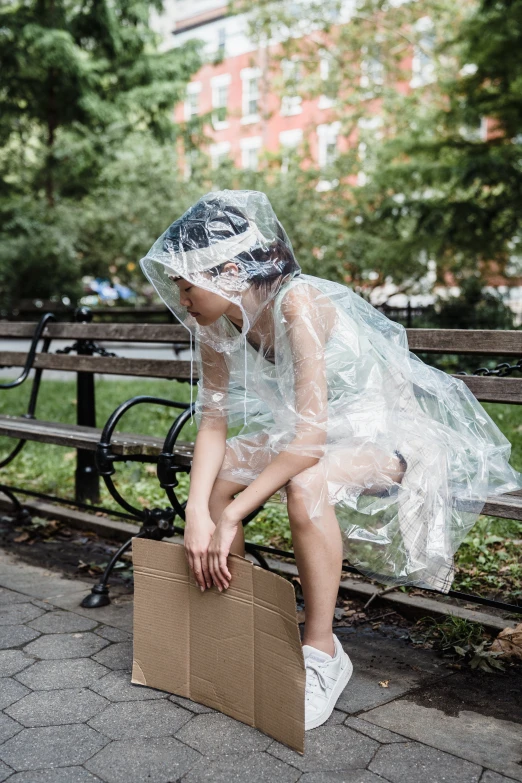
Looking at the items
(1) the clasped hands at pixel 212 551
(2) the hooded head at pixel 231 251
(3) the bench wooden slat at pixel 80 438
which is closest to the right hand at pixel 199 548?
(1) the clasped hands at pixel 212 551

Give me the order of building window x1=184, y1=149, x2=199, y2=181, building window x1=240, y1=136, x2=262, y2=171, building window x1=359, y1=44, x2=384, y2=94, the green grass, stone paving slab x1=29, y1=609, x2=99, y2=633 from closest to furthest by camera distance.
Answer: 1. stone paving slab x1=29, y1=609, x2=99, y2=633
2. the green grass
3. building window x1=359, y1=44, x2=384, y2=94
4. building window x1=184, y1=149, x2=199, y2=181
5. building window x1=240, y1=136, x2=262, y2=171

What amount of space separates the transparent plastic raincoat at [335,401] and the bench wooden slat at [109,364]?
782 millimetres

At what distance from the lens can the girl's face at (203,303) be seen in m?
2.17

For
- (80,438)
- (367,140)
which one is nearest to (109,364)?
(80,438)

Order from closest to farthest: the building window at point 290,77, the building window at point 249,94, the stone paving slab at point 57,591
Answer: the stone paving slab at point 57,591, the building window at point 290,77, the building window at point 249,94

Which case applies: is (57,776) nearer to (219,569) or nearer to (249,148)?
(219,569)

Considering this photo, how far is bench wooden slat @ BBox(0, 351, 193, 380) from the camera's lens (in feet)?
11.6

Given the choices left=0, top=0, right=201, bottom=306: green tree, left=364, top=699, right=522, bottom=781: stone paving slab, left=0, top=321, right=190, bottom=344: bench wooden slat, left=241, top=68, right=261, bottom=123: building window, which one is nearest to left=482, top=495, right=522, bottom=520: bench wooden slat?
left=364, top=699, right=522, bottom=781: stone paving slab

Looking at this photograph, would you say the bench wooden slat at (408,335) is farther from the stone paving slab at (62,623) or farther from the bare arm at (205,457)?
the stone paving slab at (62,623)

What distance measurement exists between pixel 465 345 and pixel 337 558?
959mm

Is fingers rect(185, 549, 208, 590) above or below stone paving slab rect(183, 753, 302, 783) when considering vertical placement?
above

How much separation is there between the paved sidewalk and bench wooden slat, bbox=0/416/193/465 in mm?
673

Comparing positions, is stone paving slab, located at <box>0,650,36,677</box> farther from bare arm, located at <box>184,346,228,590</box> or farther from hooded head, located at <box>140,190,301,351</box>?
hooded head, located at <box>140,190,301,351</box>

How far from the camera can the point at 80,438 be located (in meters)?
3.30
